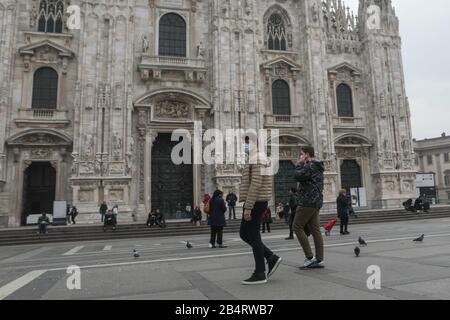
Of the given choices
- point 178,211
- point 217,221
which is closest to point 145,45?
point 178,211

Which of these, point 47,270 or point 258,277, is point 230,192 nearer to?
point 47,270

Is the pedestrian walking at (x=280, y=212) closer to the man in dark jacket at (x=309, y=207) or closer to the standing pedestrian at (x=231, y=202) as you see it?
the standing pedestrian at (x=231, y=202)

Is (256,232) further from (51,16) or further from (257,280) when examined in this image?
(51,16)

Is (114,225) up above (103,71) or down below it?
below

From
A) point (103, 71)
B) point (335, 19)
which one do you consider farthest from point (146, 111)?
point (335, 19)

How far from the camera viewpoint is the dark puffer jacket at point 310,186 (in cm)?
604

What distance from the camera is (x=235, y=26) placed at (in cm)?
2681

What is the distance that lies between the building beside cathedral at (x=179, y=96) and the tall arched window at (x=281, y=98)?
131mm

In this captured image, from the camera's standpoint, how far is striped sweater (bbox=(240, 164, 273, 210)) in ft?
17.1

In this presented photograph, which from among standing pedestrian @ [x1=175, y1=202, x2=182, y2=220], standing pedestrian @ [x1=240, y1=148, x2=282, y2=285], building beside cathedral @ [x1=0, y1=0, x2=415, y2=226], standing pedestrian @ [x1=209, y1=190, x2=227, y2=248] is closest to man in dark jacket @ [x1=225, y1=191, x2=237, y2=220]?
building beside cathedral @ [x1=0, y1=0, x2=415, y2=226]

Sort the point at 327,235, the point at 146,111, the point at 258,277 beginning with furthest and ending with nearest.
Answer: the point at 146,111
the point at 327,235
the point at 258,277

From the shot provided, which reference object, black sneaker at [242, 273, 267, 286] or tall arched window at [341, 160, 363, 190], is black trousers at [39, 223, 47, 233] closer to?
black sneaker at [242, 273, 267, 286]

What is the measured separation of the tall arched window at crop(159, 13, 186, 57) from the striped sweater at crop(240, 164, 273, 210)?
907 inches

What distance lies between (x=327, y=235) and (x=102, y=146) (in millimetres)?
15476
